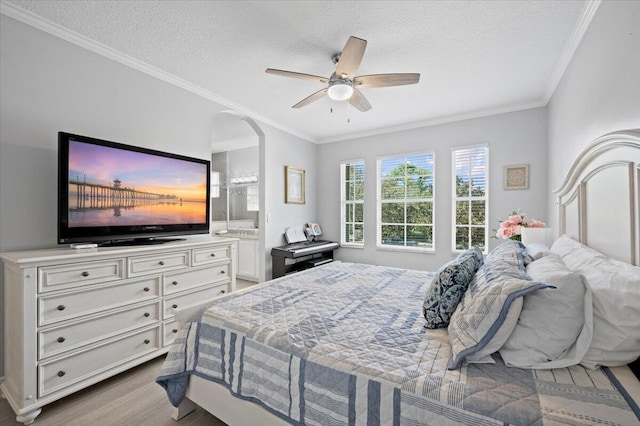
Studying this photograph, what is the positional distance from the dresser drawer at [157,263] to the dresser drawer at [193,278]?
0.28 feet

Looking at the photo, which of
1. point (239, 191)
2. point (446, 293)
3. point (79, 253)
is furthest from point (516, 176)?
point (239, 191)

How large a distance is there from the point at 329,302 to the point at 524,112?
3606mm

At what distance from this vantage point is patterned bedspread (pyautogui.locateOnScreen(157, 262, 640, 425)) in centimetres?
86

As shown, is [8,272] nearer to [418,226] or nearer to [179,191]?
[179,191]

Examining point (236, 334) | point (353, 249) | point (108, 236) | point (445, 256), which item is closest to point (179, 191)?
point (108, 236)

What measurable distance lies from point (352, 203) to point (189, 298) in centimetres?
319

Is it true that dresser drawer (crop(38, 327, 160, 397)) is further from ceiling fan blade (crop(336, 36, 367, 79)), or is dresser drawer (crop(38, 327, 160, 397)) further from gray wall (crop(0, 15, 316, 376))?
ceiling fan blade (crop(336, 36, 367, 79))

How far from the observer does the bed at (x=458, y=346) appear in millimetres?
911

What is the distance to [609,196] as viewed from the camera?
150 centimetres

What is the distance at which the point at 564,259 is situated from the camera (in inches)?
63.7

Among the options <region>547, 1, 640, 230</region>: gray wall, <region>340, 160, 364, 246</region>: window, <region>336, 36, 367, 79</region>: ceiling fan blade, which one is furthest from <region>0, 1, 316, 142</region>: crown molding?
<region>547, 1, 640, 230</region>: gray wall

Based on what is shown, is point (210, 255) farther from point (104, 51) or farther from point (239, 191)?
point (239, 191)

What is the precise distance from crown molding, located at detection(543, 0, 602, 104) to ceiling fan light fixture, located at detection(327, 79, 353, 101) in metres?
1.63

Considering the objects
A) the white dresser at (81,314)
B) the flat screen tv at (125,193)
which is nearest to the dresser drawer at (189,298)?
the white dresser at (81,314)
